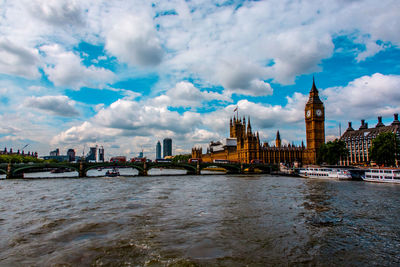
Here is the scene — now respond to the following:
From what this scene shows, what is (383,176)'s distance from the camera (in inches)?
2249

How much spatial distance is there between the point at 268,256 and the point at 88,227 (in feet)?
42.1

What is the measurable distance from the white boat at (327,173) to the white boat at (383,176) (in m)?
3.83

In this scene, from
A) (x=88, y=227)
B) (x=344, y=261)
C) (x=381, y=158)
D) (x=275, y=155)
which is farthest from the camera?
(x=275, y=155)

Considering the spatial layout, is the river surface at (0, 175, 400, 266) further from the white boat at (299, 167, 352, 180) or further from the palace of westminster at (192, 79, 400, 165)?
→ the palace of westminster at (192, 79, 400, 165)

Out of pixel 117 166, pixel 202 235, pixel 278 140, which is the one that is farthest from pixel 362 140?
pixel 202 235

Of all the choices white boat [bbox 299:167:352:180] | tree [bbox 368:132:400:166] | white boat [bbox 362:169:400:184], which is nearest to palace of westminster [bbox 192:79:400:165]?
white boat [bbox 299:167:352:180]

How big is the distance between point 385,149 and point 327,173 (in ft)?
52.7

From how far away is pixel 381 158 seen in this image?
73438 mm

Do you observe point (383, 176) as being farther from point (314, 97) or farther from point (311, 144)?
point (314, 97)

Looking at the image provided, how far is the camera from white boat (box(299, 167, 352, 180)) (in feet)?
216

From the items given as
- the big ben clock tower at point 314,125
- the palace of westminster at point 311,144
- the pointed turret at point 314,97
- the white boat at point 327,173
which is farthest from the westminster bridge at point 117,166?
the pointed turret at point 314,97

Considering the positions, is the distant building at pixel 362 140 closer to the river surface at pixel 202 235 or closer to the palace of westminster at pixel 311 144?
the palace of westminster at pixel 311 144

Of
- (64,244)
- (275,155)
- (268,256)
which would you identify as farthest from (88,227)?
(275,155)

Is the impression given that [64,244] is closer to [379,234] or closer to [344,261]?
[344,261]
